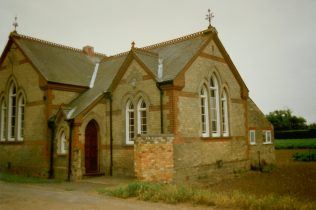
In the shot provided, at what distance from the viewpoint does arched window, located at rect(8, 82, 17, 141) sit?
75.8 ft

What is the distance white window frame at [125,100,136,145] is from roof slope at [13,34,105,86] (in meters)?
4.79

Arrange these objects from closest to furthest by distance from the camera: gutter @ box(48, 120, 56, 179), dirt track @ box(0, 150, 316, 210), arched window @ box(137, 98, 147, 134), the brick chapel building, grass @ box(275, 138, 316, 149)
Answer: dirt track @ box(0, 150, 316, 210)
the brick chapel building
arched window @ box(137, 98, 147, 134)
gutter @ box(48, 120, 56, 179)
grass @ box(275, 138, 316, 149)

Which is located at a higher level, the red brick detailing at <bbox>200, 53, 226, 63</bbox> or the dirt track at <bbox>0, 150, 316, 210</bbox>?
the red brick detailing at <bbox>200, 53, 226, 63</bbox>

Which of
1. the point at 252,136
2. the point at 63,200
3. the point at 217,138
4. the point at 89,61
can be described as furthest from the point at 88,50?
the point at 63,200

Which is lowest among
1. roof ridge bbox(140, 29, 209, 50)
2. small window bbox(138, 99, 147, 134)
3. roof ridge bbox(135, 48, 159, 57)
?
small window bbox(138, 99, 147, 134)

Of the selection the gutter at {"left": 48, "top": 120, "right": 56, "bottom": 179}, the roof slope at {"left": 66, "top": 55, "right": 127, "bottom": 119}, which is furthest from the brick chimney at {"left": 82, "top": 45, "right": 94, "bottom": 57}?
the gutter at {"left": 48, "top": 120, "right": 56, "bottom": 179}

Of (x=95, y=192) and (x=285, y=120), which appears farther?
(x=285, y=120)

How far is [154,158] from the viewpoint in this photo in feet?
50.0

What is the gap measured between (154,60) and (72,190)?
9185mm

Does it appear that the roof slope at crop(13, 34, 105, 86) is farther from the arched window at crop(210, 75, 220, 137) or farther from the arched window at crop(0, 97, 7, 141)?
the arched window at crop(210, 75, 220, 137)

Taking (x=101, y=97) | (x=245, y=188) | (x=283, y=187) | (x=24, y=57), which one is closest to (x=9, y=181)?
(x=101, y=97)

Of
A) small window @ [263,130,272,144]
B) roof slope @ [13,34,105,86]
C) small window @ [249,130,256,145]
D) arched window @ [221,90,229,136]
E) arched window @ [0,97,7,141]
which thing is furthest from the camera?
small window @ [263,130,272,144]

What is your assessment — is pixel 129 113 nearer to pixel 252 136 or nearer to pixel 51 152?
pixel 51 152

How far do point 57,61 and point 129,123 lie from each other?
7.97 metres
